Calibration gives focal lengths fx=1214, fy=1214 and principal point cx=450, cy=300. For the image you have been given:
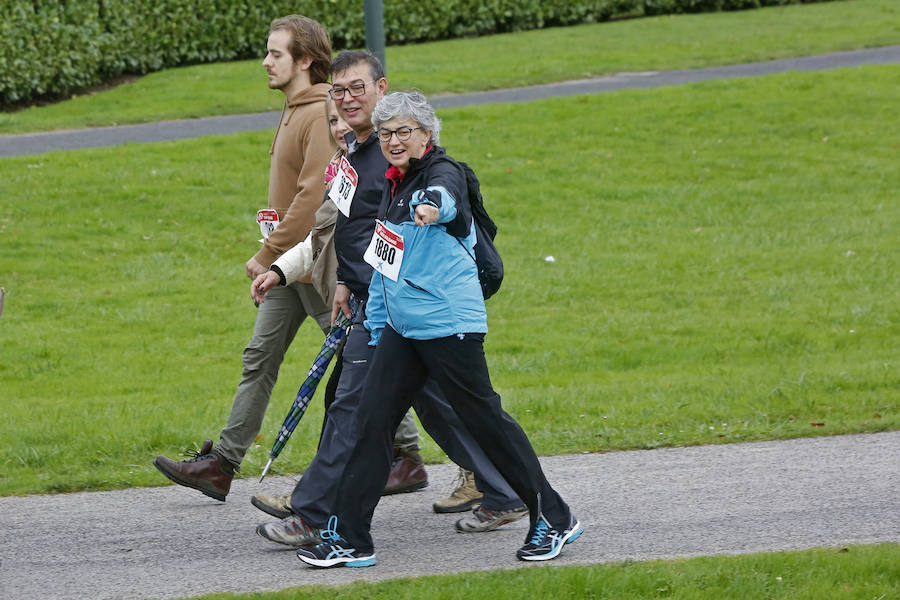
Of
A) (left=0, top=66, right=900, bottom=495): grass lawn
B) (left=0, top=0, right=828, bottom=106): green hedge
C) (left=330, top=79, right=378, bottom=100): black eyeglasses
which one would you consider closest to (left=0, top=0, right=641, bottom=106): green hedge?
(left=0, top=0, right=828, bottom=106): green hedge

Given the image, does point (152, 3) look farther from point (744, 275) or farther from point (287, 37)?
point (287, 37)

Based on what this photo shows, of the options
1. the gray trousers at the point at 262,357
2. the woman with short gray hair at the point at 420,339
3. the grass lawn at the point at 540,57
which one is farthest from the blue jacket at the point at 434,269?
the grass lawn at the point at 540,57

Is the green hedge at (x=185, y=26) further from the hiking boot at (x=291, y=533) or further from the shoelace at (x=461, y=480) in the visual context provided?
the hiking boot at (x=291, y=533)

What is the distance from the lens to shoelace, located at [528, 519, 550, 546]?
191 inches

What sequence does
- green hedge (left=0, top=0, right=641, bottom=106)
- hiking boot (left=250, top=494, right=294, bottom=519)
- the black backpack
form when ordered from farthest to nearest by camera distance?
1. green hedge (left=0, top=0, right=641, bottom=106)
2. hiking boot (left=250, top=494, right=294, bottom=519)
3. the black backpack

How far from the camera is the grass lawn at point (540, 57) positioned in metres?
17.7

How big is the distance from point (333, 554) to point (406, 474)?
3.59 feet

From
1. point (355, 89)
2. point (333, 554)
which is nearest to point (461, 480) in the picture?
point (333, 554)

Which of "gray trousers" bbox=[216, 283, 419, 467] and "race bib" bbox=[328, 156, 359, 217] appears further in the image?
"gray trousers" bbox=[216, 283, 419, 467]

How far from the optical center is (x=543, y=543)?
4.85 m

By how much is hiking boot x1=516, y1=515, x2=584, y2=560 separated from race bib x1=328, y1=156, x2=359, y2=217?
1.52 meters

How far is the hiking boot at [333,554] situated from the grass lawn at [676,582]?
303 mm

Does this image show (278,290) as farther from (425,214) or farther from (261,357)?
(425,214)

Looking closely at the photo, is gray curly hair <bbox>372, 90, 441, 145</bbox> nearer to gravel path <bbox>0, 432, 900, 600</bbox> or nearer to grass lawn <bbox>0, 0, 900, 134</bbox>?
gravel path <bbox>0, 432, 900, 600</bbox>
